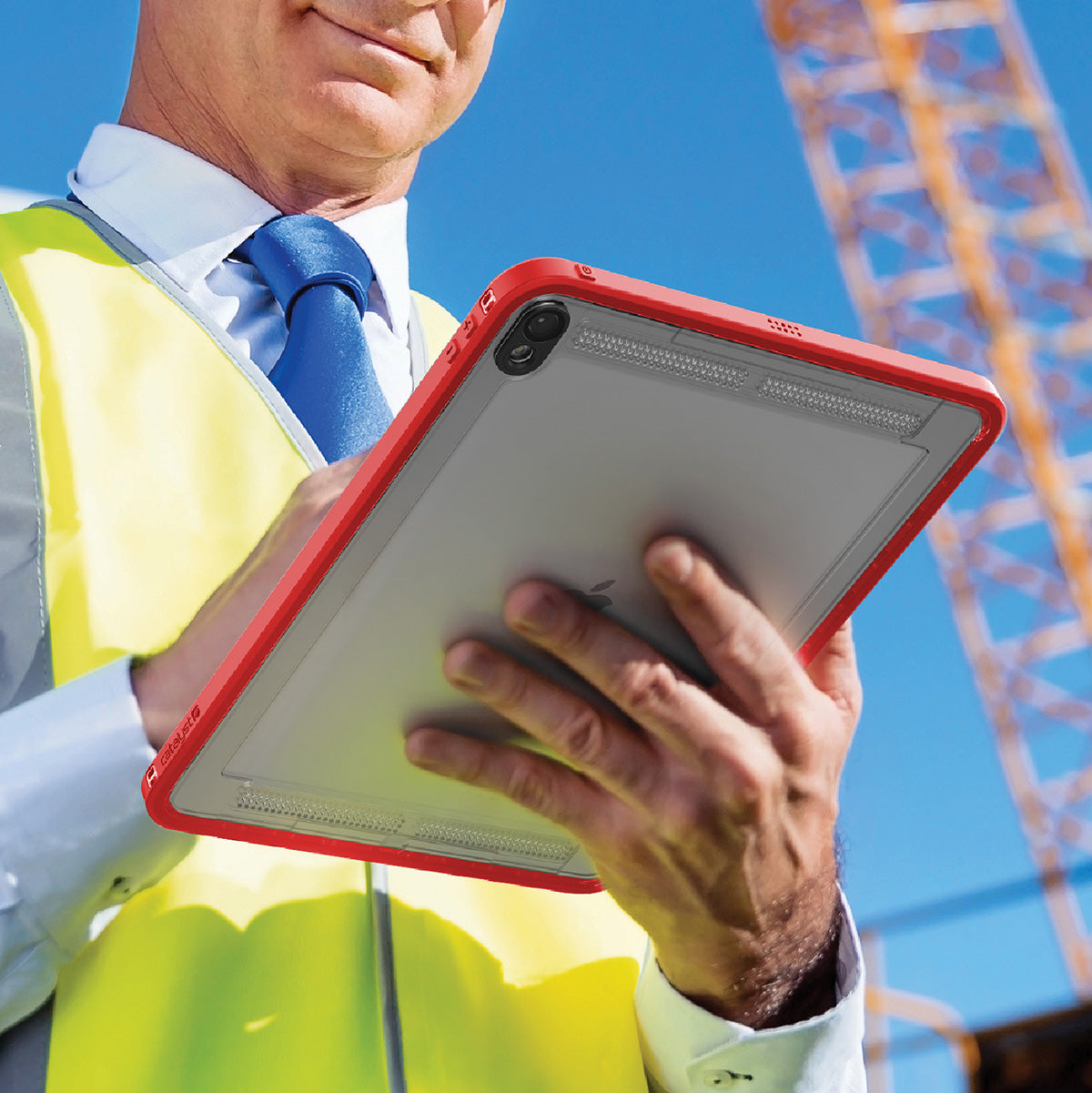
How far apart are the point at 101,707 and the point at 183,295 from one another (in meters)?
0.74

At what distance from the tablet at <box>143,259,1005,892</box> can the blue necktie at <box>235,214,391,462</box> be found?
0.52 meters

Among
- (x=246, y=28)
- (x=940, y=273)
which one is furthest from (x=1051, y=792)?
(x=246, y=28)

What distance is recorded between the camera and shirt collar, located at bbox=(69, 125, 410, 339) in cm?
200

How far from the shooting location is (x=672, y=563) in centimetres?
122

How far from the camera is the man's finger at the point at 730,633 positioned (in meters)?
1.22

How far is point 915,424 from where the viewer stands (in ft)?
4.20

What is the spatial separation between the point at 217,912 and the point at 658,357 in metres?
0.75

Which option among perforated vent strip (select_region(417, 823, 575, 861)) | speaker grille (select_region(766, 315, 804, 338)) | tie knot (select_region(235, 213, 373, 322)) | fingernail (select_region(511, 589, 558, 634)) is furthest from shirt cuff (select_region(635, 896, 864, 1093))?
tie knot (select_region(235, 213, 373, 322))

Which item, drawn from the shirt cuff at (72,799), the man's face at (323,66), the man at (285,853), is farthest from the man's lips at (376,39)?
the shirt cuff at (72,799)

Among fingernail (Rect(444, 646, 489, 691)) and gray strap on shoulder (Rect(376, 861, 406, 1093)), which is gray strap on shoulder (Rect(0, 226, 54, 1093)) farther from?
fingernail (Rect(444, 646, 489, 691))

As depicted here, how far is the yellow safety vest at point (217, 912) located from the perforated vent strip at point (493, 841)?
0.11 meters

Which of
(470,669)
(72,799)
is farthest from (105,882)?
(470,669)

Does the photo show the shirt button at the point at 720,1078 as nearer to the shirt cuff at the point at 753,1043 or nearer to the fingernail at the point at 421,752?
the shirt cuff at the point at 753,1043

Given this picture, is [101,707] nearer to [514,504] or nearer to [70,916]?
[70,916]
